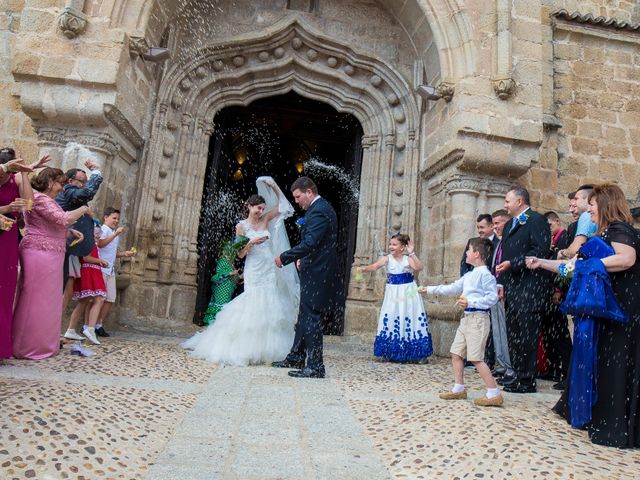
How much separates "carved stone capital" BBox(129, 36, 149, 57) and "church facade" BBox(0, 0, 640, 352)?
0.08ft

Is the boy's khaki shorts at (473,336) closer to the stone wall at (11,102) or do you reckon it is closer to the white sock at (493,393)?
the white sock at (493,393)

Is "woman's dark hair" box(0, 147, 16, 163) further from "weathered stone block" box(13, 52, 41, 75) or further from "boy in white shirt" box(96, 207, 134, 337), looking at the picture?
"weathered stone block" box(13, 52, 41, 75)

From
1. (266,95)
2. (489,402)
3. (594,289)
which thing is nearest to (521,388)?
(489,402)

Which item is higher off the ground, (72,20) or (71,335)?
(72,20)

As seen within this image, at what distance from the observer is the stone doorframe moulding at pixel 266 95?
7.34 m

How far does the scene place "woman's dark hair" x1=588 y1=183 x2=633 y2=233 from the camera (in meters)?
3.09

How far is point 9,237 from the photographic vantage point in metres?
3.83

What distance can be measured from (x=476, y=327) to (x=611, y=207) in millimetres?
1222

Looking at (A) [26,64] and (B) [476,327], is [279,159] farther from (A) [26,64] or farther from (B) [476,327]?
(B) [476,327]

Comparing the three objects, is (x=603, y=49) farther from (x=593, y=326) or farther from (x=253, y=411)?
(x=253, y=411)

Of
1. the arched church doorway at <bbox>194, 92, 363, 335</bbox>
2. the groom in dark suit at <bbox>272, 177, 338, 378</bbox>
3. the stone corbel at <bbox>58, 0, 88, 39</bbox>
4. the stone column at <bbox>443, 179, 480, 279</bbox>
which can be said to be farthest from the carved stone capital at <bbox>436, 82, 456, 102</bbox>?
the stone corbel at <bbox>58, 0, 88, 39</bbox>

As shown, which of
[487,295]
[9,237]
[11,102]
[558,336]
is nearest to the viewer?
[487,295]

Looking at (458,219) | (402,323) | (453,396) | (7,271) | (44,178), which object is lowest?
(453,396)

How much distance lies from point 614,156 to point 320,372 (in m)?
6.67
